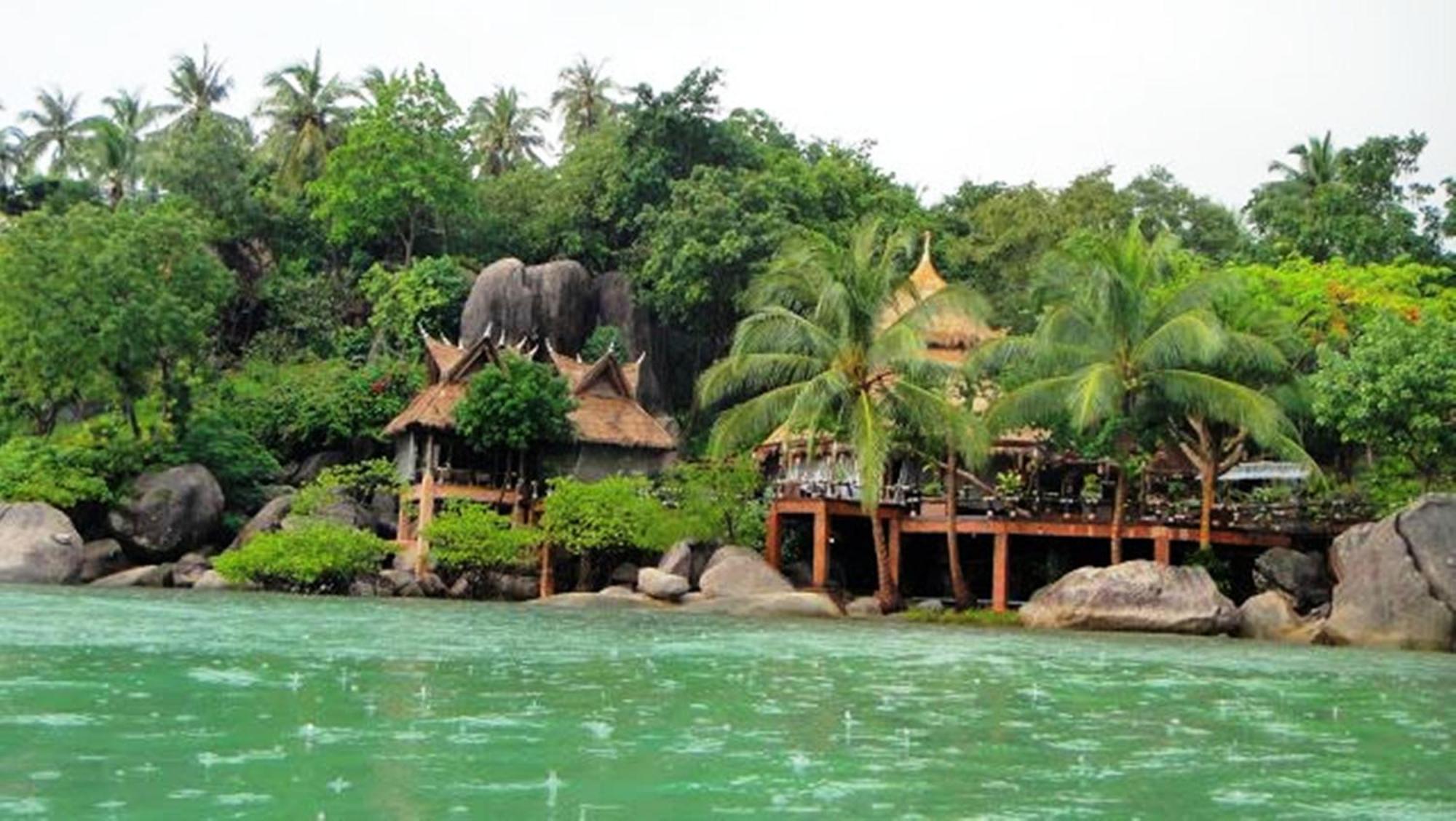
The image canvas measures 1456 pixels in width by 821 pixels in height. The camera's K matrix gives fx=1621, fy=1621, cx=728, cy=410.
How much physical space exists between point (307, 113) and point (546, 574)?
83.8 feet

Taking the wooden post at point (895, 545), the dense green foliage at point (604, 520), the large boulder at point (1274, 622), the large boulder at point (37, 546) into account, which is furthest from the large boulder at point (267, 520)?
the large boulder at point (1274, 622)

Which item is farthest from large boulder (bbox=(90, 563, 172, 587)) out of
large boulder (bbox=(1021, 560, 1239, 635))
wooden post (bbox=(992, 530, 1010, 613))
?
large boulder (bbox=(1021, 560, 1239, 635))

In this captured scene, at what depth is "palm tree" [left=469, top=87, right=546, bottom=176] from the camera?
223ft

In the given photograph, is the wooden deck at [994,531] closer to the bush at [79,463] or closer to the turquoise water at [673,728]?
the turquoise water at [673,728]

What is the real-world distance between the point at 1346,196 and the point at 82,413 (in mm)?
36306

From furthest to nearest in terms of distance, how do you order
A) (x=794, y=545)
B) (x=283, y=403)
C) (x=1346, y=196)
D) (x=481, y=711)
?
(x=1346, y=196) < (x=283, y=403) < (x=794, y=545) < (x=481, y=711)

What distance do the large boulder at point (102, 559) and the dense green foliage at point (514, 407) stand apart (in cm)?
849

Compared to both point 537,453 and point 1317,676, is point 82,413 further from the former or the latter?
point 1317,676

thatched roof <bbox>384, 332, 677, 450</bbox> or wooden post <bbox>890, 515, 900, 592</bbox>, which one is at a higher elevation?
thatched roof <bbox>384, 332, 677, 450</bbox>

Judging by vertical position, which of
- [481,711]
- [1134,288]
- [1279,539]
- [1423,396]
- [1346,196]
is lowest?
[481,711]

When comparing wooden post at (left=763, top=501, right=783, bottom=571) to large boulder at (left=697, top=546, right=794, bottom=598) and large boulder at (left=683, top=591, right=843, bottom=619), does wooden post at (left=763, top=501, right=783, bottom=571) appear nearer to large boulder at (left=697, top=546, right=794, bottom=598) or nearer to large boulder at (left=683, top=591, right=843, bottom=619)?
large boulder at (left=697, top=546, right=794, bottom=598)

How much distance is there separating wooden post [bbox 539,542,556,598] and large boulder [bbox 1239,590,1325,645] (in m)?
15.4

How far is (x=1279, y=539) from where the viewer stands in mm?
35031

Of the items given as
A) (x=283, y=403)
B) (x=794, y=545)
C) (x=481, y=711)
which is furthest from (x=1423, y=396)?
(x=283, y=403)
